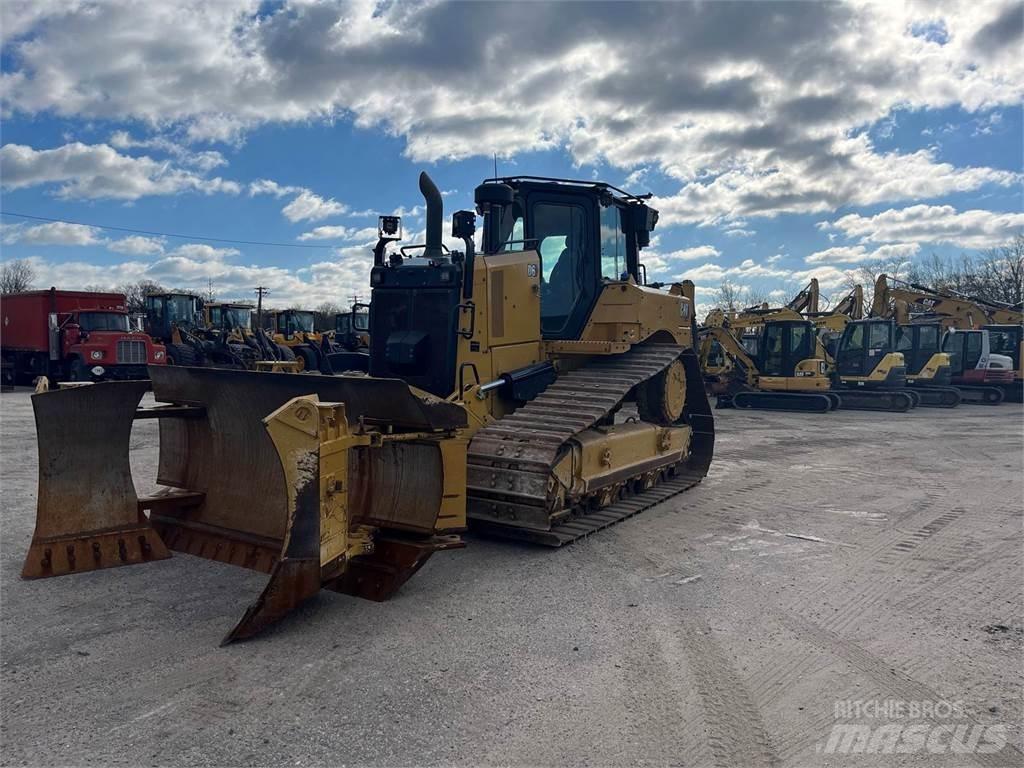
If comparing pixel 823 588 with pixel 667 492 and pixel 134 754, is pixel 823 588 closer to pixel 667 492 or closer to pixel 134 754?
pixel 667 492

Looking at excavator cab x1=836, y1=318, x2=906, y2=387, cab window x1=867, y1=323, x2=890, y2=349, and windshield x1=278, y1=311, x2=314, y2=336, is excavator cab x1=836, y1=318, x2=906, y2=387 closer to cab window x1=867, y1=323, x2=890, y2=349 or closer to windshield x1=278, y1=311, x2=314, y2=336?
cab window x1=867, y1=323, x2=890, y2=349

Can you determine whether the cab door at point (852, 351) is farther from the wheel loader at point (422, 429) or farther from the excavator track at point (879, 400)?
the wheel loader at point (422, 429)

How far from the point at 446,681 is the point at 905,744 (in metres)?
1.98

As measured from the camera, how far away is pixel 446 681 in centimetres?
348

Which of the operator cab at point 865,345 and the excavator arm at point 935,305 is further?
the excavator arm at point 935,305

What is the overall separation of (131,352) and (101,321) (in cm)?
154

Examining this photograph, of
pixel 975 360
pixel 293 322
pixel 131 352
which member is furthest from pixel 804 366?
pixel 131 352

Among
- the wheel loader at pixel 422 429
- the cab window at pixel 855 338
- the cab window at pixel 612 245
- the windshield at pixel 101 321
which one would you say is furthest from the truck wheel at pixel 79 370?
the cab window at pixel 855 338

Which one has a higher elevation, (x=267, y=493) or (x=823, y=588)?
(x=267, y=493)

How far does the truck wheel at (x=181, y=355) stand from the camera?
2022cm

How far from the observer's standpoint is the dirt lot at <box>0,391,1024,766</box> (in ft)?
9.74

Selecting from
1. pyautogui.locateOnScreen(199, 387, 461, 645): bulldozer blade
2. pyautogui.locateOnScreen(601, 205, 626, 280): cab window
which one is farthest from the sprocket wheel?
pyautogui.locateOnScreen(199, 387, 461, 645): bulldozer blade

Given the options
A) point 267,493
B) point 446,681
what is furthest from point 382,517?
point 446,681
